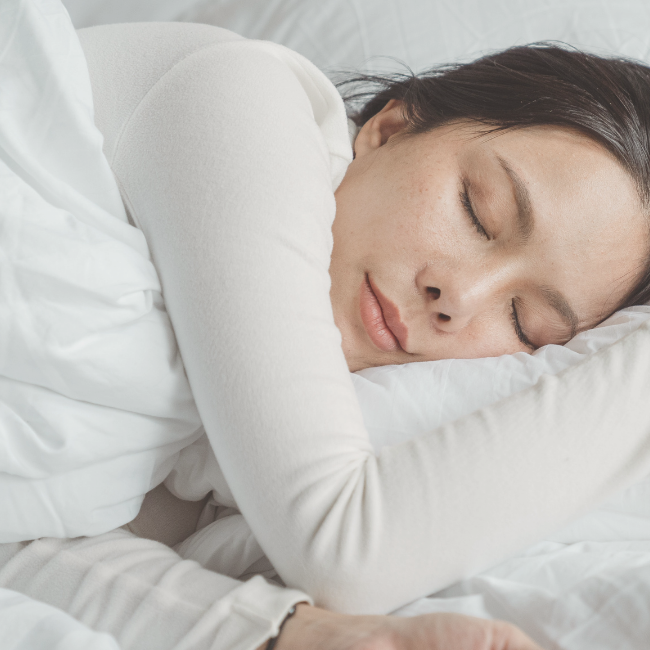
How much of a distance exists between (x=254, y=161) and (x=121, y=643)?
1.56 feet

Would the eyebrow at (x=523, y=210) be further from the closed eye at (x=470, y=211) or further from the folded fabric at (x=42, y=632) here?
the folded fabric at (x=42, y=632)

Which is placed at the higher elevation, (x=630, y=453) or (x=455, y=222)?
(x=455, y=222)

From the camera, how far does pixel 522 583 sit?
65cm

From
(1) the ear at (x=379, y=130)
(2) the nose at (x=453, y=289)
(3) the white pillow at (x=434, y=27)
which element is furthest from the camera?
(3) the white pillow at (x=434, y=27)

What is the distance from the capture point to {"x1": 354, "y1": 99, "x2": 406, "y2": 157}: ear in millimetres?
1029

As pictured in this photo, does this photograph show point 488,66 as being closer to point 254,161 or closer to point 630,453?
point 254,161

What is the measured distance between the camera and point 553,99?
908mm

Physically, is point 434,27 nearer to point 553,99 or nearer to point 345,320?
→ point 553,99

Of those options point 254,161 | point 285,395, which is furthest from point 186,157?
point 285,395

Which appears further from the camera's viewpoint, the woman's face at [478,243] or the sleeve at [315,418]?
the woman's face at [478,243]

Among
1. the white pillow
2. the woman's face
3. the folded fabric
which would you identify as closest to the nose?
the woman's face

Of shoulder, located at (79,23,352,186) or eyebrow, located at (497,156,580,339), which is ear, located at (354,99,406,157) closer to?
shoulder, located at (79,23,352,186)

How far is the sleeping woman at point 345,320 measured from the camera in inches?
23.1

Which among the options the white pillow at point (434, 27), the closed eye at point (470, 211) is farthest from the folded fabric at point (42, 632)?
the white pillow at point (434, 27)
